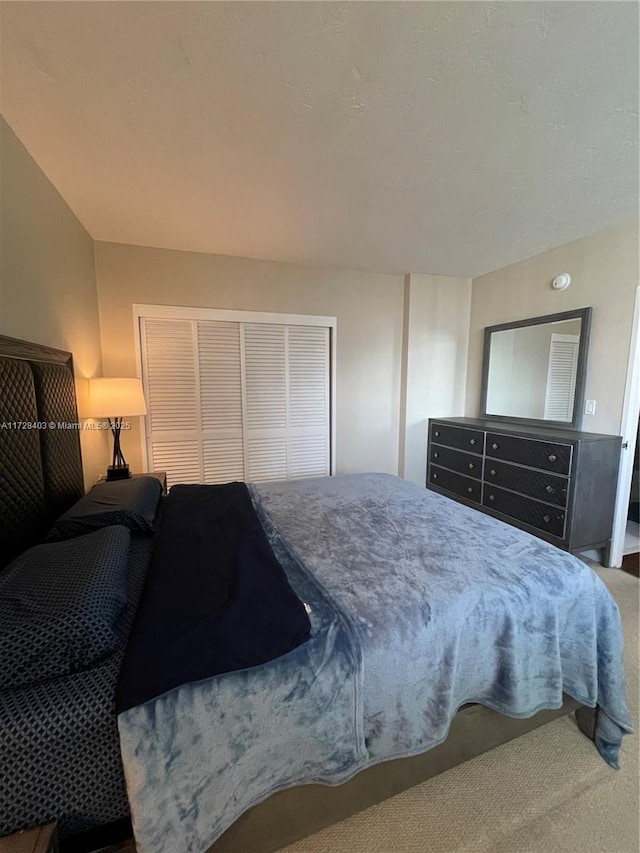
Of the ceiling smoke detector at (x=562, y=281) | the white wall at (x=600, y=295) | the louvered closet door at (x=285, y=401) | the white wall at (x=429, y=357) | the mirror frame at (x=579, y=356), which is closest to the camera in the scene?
the white wall at (x=600, y=295)

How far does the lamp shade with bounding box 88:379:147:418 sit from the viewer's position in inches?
93.2

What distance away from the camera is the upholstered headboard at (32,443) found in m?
1.33

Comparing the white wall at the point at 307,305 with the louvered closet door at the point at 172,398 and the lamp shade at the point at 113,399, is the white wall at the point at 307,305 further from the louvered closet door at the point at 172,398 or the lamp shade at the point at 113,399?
the lamp shade at the point at 113,399

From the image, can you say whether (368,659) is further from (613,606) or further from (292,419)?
(292,419)

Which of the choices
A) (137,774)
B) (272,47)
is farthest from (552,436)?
(137,774)

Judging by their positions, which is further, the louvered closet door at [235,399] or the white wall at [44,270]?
the louvered closet door at [235,399]

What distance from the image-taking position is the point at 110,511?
5.26 feet

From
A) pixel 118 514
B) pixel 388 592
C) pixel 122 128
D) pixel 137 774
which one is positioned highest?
pixel 122 128

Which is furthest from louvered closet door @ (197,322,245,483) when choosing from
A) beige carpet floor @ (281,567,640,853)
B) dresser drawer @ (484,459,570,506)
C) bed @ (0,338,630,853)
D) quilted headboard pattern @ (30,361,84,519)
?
beige carpet floor @ (281,567,640,853)

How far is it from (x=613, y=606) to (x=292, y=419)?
8.95 ft

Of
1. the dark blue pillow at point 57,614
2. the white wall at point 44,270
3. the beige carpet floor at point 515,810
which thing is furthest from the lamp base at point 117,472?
the beige carpet floor at point 515,810

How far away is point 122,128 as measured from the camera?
61.7 inches

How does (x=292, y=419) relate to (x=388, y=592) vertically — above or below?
above

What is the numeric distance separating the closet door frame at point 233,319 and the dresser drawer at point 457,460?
111 cm
